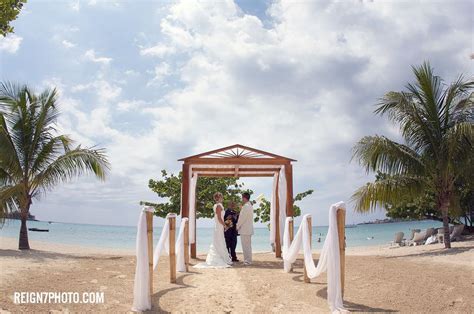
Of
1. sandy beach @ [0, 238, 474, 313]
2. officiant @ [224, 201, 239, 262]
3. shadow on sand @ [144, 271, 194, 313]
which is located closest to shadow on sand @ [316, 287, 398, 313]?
sandy beach @ [0, 238, 474, 313]

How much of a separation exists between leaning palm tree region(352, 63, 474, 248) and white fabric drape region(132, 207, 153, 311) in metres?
8.46

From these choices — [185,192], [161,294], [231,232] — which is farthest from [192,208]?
[161,294]

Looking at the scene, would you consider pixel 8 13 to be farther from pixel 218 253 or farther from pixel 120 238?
pixel 120 238

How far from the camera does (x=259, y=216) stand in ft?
61.2

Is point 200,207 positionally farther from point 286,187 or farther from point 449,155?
point 449,155

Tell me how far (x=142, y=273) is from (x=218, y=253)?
16.5 feet

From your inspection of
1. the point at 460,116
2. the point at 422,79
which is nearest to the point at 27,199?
the point at 422,79

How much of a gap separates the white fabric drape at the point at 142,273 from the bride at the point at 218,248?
4.57m

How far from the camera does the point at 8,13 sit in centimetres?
611

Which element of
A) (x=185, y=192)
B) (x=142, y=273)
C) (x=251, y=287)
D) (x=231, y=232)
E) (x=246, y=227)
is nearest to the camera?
(x=142, y=273)

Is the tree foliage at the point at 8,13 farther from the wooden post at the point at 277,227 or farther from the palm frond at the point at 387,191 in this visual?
the palm frond at the point at 387,191

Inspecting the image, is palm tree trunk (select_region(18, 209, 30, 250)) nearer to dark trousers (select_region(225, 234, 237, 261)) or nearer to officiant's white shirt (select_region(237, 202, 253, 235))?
dark trousers (select_region(225, 234, 237, 261))

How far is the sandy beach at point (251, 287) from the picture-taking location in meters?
5.22

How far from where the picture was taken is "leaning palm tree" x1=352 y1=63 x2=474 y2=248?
1169 centimetres
